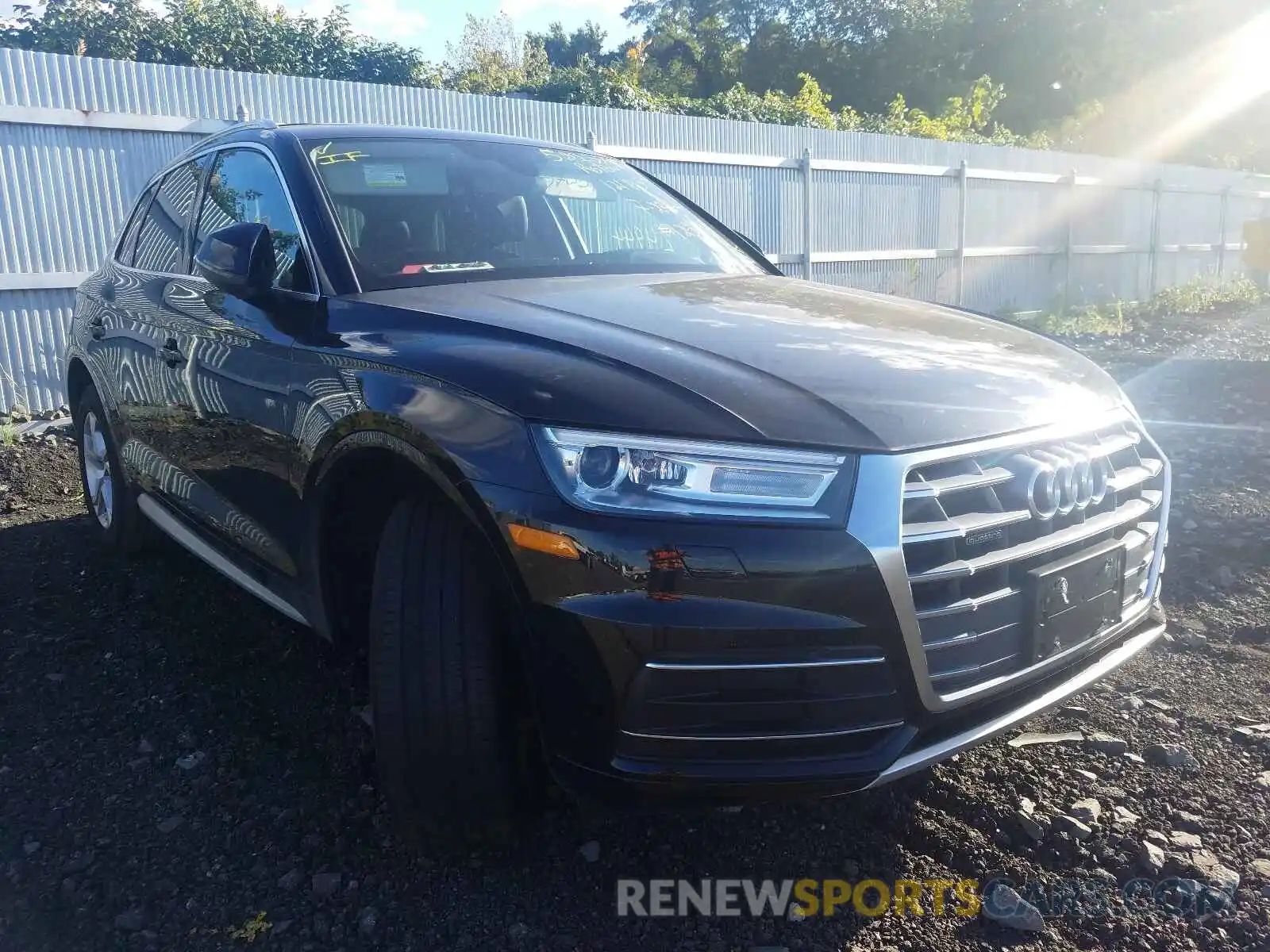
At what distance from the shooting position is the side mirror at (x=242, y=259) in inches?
106

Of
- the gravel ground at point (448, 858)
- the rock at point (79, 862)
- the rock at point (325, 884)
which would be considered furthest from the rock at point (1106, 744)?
the rock at point (79, 862)

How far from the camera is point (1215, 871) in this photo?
2.33m

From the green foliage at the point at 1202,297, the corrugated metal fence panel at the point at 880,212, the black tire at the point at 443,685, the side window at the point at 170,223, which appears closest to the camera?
the black tire at the point at 443,685

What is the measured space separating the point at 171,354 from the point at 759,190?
9.04m

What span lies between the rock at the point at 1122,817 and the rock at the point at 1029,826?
19 centimetres

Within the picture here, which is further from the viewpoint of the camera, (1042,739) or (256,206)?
(256,206)

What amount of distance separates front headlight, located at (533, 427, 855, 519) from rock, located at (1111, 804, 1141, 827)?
1.27 meters

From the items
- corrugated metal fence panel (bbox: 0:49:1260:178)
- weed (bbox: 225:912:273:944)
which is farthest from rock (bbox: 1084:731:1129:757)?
corrugated metal fence panel (bbox: 0:49:1260:178)

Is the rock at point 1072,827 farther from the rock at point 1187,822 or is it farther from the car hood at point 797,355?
the car hood at point 797,355

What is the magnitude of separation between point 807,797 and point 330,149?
2311 mm

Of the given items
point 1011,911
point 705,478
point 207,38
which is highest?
point 207,38

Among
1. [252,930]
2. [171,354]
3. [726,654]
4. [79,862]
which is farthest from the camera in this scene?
[171,354]

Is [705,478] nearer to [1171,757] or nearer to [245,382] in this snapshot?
[245,382]

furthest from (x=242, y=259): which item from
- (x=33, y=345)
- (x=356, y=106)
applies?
(x=356, y=106)
